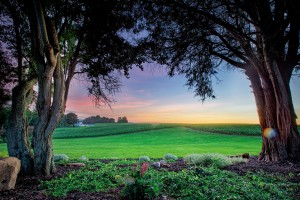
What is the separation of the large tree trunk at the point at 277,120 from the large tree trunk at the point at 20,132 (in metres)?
9.56

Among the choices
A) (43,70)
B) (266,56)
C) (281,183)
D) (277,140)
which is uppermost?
(266,56)

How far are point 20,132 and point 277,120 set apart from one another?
10176 millimetres

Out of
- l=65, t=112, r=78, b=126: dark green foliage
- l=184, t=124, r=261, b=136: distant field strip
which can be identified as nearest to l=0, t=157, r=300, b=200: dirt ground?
l=184, t=124, r=261, b=136: distant field strip

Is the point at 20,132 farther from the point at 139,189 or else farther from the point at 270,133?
the point at 270,133

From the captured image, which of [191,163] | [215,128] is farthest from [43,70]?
[215,128]

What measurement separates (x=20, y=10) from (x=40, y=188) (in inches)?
Answer: 291

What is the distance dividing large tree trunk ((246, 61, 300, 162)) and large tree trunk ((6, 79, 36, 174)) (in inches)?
376

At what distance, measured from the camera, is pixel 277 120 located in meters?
11.6

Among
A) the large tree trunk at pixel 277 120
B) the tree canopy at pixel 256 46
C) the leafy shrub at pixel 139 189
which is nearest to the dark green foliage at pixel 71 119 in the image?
the tree canopy at pixel 256 46

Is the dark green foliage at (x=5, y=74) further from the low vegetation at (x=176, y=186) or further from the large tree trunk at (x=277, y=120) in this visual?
the large tree trunk at (x=277, y=120)

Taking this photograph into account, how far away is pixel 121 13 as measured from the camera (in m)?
10.4

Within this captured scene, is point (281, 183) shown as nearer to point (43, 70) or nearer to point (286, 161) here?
point (286, 161)

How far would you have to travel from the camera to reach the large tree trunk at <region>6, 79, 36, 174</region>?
897 cm

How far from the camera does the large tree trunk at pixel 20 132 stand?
8969 millimetres
